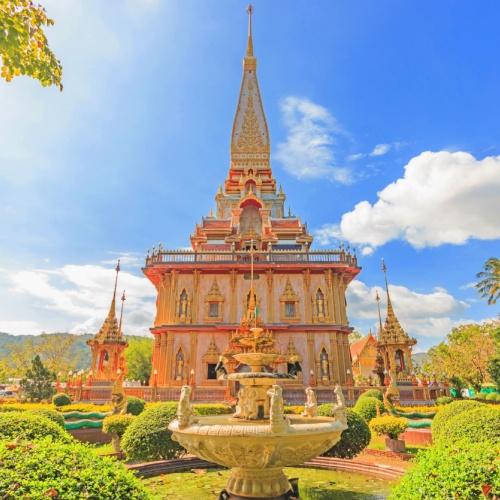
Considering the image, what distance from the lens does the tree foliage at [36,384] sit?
23484mm

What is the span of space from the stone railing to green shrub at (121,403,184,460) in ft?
64.9

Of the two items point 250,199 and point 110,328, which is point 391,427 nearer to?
point 110,328

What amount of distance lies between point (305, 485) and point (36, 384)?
21.7m

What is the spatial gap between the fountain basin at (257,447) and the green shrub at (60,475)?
1767mm

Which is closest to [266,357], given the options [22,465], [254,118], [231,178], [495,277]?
[22,465]

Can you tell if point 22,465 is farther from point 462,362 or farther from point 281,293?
point 462,362

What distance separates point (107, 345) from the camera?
2988 centimetres

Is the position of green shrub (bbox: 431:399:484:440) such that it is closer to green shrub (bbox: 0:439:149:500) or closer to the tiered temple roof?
green shrub (bbox: 0:439:149:500)

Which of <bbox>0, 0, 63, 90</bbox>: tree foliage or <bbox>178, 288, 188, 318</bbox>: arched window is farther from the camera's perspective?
<bbox>178, 288, 188, 318</bbox>: arched window

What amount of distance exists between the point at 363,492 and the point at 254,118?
4450 cm

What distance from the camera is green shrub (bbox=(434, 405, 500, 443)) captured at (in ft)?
23.2

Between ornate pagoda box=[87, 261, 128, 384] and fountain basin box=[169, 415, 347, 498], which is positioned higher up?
ornate pagoda box=[87, 261, 128, 384]

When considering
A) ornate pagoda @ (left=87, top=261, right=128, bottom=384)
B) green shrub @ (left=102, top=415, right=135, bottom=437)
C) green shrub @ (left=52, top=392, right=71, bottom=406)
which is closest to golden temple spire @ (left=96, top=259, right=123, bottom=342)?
ornate pagoda @ (left=87, top=261, right=128, bottom=384)

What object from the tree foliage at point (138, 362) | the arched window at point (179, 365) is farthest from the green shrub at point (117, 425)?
the tree foliage at point (138, 362)
